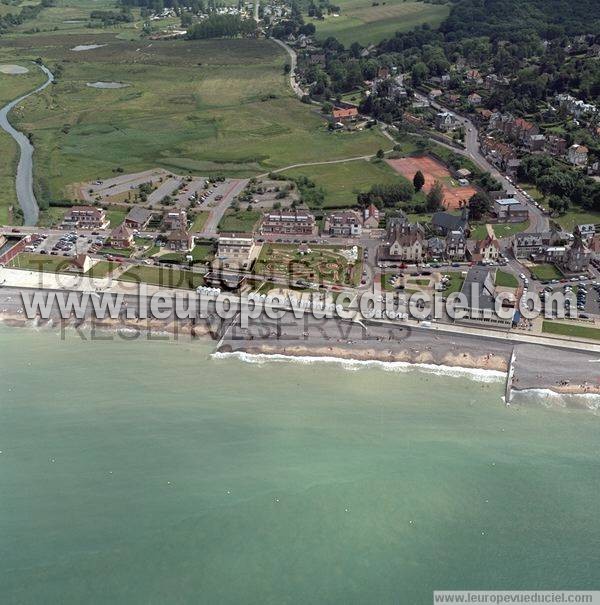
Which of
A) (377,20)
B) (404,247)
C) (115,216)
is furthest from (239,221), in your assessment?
(377,20)

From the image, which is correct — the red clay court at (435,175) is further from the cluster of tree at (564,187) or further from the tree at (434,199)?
the cluster of tree at (564,187)

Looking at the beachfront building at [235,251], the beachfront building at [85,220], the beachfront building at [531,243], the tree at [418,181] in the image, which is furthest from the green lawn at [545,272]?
the beachfront building at [85,220]

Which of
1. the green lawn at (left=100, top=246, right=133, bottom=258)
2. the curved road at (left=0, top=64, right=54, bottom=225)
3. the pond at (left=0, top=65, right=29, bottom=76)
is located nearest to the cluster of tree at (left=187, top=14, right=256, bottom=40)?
the pond at (left=0, top=65, right=29, bottom=76)

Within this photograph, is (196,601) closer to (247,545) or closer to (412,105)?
(247,545)

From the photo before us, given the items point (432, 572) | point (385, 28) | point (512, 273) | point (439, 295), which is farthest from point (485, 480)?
point (385, 28)

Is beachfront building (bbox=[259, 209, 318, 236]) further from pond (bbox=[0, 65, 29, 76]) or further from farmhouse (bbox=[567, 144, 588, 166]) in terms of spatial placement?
pond (bbox=[0, 65, 29, 76])

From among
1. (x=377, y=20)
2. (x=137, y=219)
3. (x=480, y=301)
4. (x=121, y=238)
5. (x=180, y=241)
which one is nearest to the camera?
(x=480, y=301)

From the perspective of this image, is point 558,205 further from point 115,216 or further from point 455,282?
point 115,216
